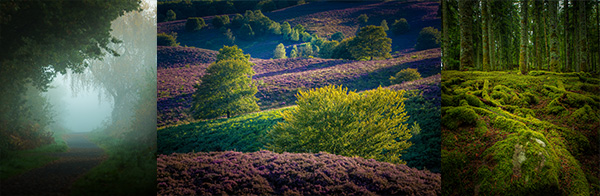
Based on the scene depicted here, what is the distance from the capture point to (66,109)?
604 cm

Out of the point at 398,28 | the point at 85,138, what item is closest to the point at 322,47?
the point at 398,28

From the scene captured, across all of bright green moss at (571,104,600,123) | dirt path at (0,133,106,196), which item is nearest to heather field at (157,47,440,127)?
dirt path at (0,133,106,196)

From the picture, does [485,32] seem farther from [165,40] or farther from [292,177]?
[165,40]

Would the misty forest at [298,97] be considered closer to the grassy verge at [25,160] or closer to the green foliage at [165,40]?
the green foliage at [165,40]

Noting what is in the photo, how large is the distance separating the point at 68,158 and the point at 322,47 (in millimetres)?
5432

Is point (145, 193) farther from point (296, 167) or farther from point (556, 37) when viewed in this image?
point (556, 37)

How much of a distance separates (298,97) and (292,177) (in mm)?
1490

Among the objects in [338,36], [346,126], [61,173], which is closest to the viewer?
[346,126]

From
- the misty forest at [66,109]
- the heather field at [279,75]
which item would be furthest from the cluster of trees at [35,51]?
the heather field at [279,75]

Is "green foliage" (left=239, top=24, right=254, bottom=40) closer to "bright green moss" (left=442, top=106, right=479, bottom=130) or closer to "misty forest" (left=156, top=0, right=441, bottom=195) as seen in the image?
"misty forest" (left=156, top=0, right=441, bottom=195)

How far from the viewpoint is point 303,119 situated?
4988 mm

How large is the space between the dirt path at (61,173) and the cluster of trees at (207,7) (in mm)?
3018

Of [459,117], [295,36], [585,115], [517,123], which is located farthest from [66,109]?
[585,115]

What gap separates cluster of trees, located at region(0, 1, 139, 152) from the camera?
5.21 m
